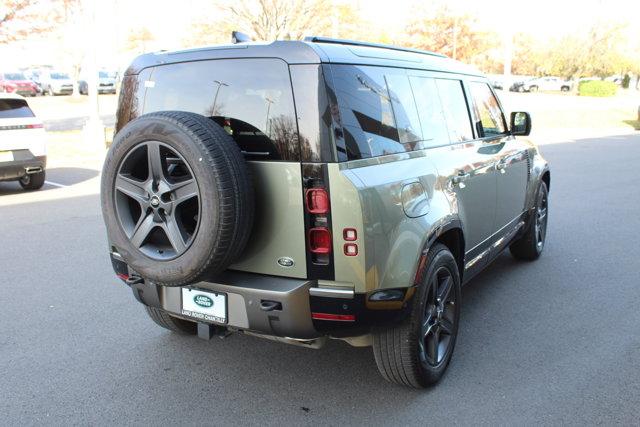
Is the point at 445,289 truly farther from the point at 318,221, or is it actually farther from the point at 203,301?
the point at 203,301

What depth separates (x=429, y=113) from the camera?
3.60 meters

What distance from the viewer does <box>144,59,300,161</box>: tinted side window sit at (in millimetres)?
2783

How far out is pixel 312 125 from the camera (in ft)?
8.86

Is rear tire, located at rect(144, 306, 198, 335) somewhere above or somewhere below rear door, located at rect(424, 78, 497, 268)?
below

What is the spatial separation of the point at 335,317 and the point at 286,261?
367mm

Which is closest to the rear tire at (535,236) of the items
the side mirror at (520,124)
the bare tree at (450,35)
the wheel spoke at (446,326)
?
the side mirror at (520,124)

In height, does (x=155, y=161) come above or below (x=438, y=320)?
above

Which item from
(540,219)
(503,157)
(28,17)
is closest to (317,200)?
(503,157)

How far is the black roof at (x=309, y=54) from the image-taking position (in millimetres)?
2744

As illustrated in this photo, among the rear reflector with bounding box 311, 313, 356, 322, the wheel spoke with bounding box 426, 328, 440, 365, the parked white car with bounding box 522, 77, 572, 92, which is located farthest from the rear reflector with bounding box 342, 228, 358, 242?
the parked white car with bounding box 522, 77, 572, 92

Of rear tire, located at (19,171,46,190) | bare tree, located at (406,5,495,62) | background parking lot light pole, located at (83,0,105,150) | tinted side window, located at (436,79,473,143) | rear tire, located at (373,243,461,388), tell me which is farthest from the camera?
bare tree, located at (406,5,495,62)

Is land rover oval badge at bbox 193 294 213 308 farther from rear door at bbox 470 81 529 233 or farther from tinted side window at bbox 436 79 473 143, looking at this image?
rear door at bbox 470 81 529 233

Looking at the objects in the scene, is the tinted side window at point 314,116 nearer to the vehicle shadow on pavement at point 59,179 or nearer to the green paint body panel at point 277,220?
the green paint body panel at point 277,220

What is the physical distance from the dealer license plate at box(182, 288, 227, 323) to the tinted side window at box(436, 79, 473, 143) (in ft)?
6.33
